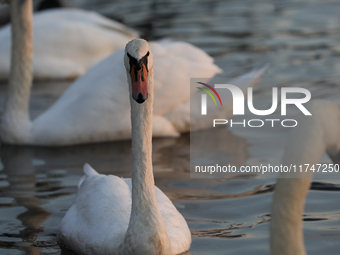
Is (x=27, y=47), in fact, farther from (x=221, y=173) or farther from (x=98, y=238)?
(x=98, y=238)

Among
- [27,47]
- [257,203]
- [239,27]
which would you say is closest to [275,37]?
[239,27]

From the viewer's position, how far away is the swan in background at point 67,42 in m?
11.3

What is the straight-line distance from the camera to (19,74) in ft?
26.9

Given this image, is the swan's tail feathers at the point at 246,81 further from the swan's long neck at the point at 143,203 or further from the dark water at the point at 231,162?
the swan's long neck at the point at 143,203

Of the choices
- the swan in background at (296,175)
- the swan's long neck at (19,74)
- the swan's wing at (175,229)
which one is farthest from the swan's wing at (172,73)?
the swan in background at (296,175)

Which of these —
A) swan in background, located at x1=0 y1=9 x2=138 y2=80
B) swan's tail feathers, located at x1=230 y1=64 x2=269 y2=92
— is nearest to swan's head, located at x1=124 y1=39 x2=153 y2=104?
swan's tail feathers, located at x1=230 y1=64 x2=269 y2=92

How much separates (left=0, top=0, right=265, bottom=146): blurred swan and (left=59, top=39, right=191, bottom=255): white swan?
276 cm

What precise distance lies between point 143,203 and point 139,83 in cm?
80

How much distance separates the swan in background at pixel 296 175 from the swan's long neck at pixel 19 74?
5640 millimetres

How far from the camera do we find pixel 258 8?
49.5ft

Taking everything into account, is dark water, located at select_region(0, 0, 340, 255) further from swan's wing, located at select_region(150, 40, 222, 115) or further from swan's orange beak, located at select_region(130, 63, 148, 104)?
swan's orange beak, located at select_region(130, 63, 148, 104)

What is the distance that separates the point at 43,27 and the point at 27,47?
3.55 metres

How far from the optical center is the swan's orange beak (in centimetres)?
455

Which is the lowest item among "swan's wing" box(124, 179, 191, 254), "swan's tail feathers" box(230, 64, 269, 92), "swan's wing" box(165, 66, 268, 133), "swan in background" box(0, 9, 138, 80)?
"swan's wing" box(124, 179, 191, 254)
